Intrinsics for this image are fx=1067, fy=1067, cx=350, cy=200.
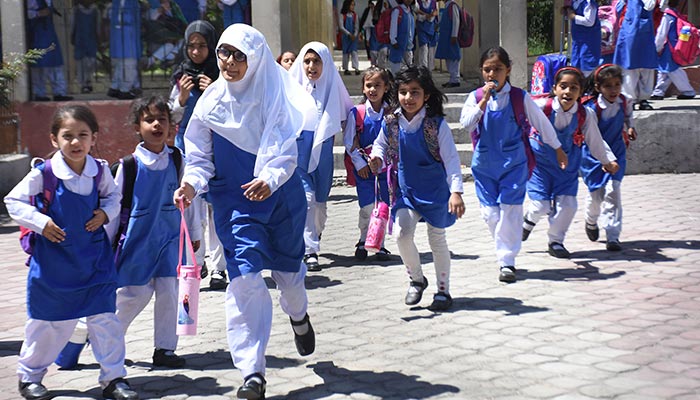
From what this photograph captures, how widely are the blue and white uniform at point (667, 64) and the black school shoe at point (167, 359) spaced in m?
9.66

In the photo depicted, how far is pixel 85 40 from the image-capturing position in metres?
14.8

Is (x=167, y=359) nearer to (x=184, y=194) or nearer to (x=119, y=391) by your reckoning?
(x=119, y=391)

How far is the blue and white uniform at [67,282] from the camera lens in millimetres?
5477

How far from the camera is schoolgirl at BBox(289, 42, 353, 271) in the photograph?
877 cm

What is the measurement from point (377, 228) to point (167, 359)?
1839mm

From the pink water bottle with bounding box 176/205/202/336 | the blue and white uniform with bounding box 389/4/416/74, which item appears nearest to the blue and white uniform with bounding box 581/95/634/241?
the pink water bottle with bounding box 176/205/202/336

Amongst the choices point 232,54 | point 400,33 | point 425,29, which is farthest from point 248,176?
point 425,29

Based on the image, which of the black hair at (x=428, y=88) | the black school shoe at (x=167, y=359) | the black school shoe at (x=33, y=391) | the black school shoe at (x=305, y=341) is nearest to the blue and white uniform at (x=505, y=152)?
the black hair at (x=428, y=88)

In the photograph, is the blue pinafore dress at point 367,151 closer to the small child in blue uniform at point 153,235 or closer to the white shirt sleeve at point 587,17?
the small child in blue uniform at point 153,235

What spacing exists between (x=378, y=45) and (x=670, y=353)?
13.0 m

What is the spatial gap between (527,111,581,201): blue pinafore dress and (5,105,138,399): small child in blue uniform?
4375mm

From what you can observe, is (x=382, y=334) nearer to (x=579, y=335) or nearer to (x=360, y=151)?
(x=579, y=335)

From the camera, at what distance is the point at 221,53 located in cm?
561

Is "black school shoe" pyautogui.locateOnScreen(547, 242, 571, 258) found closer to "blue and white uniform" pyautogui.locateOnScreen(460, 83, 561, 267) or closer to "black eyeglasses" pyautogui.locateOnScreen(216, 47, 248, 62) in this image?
"blue and white uniform" pyautogui.locateOnScreen(460, 83, 561, 267)
